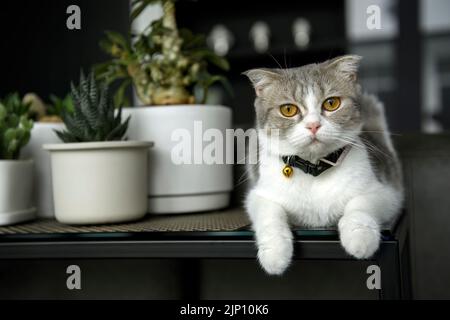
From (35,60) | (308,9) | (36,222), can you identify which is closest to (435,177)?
(36,222)

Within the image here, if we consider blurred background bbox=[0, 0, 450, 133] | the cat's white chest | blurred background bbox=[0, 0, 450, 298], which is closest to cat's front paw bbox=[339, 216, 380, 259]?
the cat's white chest

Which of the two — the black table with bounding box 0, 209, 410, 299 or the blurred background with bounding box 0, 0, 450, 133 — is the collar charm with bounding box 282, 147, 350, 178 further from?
the blurred background with bounding box 0, 0, 450, 133

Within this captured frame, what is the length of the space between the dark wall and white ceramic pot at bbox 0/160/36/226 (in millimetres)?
562

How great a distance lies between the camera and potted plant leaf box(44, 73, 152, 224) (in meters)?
0.95

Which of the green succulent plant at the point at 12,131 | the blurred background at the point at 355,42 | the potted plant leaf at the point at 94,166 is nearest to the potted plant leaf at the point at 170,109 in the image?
the potted plant leaf at the point at 94,166

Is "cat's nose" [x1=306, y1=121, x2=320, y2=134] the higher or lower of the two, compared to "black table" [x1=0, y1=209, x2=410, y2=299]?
higher

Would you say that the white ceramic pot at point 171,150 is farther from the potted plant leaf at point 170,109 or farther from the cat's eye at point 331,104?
the cat's eye at point 331,104

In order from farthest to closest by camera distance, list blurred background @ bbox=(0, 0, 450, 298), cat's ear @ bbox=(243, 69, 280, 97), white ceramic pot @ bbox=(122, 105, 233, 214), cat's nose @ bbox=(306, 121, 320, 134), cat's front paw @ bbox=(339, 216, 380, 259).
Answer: blurred background @ bbox=(0, 0, 450, 298), white ceramic pot @ bbox=(122, 105, 233, 214), cat's ear @ bbox=(243, 69, 280, 97), cat's nose @ bbox=(306, 121, 320, 134), cat's front paw @ bbox=(339, 216, 380, 259)

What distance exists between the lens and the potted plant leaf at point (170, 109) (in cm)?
113

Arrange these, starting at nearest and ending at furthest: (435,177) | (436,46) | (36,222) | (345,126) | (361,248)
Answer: (361,248) → (345,126) → (36,222) → (435,177) → (436,46)

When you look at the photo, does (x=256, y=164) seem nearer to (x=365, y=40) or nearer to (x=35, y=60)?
(x=35, y=60)

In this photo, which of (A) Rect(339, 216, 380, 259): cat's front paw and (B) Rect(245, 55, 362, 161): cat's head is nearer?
(A) Rect(339, 216, 380, 259): cat's front paw

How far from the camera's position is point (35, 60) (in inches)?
59.5

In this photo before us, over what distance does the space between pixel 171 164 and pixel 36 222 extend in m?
0.36
